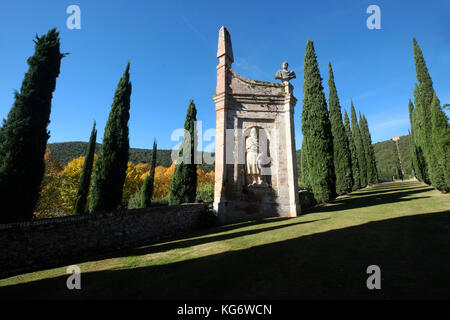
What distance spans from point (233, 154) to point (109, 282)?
24.3ft

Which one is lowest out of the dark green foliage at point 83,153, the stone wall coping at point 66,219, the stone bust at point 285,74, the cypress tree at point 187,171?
the stone wall coping at point 66,219

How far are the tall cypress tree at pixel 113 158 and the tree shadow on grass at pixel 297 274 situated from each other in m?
11.4

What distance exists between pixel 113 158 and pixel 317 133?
1478 centimetres

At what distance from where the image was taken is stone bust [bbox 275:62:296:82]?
1110 cm

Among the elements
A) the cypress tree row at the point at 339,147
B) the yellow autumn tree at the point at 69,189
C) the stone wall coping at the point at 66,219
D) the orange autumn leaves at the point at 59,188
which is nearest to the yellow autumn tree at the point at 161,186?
the orange autumn leaves at the point at 59,188

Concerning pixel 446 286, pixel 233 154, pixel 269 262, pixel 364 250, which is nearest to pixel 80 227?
pixel 269 262

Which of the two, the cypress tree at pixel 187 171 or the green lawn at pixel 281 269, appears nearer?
the green lawn at pixel 281 269

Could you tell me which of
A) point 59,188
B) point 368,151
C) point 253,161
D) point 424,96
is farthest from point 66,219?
point 368,151

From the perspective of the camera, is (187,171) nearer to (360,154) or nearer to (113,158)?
(113,158)

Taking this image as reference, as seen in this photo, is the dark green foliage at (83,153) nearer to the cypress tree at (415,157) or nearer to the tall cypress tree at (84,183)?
the tall cypress tree at (84,183)

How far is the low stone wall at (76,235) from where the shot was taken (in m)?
5.10

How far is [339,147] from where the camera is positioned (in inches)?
889
